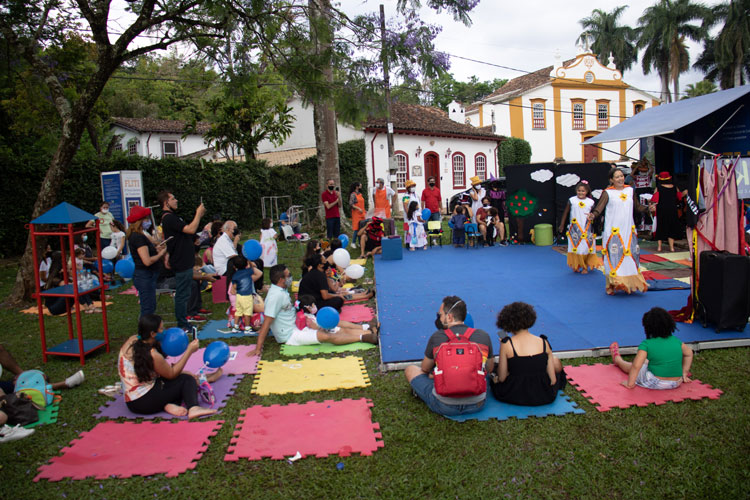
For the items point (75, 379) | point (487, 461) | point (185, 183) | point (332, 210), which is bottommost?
point (487, 461)

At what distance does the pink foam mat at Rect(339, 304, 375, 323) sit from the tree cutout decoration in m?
7.17

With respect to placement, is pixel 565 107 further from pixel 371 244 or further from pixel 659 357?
pixel 659 357

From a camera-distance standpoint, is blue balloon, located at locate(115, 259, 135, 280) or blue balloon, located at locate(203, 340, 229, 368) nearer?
blue balloon, located at locate(203, 340, 229, 368)

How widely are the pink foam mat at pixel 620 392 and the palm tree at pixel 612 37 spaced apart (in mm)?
47448

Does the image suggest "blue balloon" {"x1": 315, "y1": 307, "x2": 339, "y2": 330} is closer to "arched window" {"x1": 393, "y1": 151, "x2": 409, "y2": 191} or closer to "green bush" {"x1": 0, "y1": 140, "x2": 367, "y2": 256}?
"green bush" {"x1": 0, "y1": 140, "x2": 367, "y2": 256}

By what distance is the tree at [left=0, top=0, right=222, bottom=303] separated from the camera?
8422mm

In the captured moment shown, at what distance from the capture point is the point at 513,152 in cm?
3525

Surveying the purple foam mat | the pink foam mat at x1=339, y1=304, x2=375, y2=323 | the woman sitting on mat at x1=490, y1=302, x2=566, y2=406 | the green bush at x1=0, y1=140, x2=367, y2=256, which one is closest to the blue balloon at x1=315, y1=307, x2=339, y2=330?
the pink foam mat at x1=339, y1=304, x2=375, y2=323

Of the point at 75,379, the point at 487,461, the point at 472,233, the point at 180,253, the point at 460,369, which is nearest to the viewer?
the point at 487,461

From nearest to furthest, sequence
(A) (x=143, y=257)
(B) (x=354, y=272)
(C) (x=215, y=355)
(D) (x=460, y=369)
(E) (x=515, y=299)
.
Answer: (D) (x=460, y=369)
(C) (x=215, y=355)
(A) (x=143, y=257)
(E) (x=515, y=299)
(B) (x=354, y=272)

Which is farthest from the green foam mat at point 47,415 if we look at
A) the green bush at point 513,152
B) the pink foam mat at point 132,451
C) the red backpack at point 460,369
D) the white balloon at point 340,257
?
the green bush at point 513,152

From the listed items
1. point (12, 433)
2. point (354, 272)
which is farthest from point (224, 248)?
point (12, 433)

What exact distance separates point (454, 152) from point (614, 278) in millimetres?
23132

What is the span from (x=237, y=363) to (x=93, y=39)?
674 centimetres
